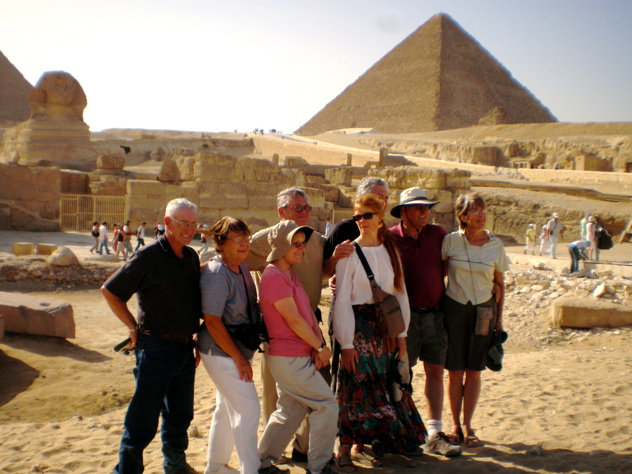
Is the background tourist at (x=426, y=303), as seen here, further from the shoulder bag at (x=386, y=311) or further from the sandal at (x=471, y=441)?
the shoulder bag at (x=386, y=311)

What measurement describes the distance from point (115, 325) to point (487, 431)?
14.4ft

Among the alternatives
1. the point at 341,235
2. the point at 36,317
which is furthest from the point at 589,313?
the point at 36,317

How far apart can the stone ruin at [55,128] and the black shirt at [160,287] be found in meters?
21.8

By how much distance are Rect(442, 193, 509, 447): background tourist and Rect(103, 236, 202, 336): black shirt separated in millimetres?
1491

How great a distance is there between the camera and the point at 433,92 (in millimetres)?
89250

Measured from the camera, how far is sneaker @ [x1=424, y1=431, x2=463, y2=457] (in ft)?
10.1

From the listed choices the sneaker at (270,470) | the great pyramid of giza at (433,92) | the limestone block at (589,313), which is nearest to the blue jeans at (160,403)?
the sneaker at (270,470)

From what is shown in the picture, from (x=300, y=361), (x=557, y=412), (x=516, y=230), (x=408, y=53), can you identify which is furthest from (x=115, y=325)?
(x=408, y=53)

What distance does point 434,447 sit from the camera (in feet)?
10.3

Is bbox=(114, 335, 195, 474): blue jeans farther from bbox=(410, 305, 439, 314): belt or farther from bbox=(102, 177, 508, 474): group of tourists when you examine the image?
bbox=(410, 305, 439, 314): belt

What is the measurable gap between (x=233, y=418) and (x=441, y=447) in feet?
3.81

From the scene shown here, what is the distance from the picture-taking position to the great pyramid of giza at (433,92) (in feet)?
279

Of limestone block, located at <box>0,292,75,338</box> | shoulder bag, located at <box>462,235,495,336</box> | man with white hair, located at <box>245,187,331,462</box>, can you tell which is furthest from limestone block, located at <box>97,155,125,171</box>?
shoulder bag, located at <box>462,235,495,336</box>

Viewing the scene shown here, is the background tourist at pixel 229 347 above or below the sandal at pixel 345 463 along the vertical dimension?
above
